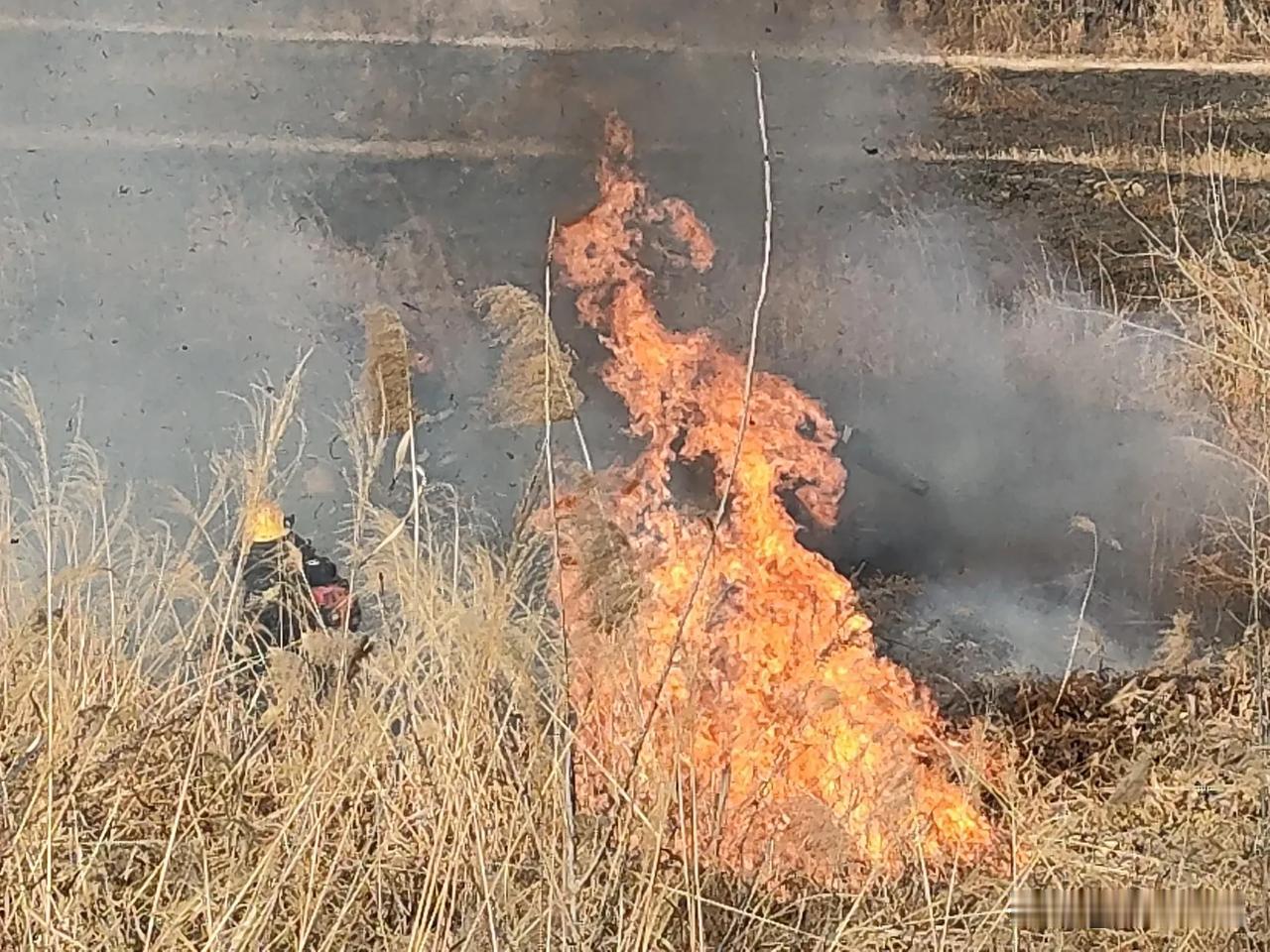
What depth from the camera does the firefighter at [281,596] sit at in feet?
7.88

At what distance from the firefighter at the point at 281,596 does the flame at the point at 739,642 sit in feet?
1.60

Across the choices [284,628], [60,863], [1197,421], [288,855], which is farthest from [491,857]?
[1197,421]

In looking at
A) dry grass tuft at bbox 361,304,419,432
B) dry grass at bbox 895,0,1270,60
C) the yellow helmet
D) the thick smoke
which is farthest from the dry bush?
dry grass at bbox 895,0,1270,60

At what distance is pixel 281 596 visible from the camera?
2504mm

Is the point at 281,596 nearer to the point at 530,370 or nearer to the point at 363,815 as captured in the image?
the point at 363,815

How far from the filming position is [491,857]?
6.59 ft

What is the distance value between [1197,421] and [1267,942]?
1246 mm

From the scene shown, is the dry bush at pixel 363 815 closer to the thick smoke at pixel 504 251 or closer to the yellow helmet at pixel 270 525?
the yellow helmet at pixel 270 525

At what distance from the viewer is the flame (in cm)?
231

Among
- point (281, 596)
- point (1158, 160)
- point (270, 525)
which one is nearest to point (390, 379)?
point (281, 596)

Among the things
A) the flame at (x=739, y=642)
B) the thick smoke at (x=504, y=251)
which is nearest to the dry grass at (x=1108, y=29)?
the thick smoke at (x=504, y=251)

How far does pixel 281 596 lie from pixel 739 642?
0.91 metres

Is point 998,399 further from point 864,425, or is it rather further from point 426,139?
point 426,139

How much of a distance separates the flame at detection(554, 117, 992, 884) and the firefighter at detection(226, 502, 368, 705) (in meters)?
0.49
